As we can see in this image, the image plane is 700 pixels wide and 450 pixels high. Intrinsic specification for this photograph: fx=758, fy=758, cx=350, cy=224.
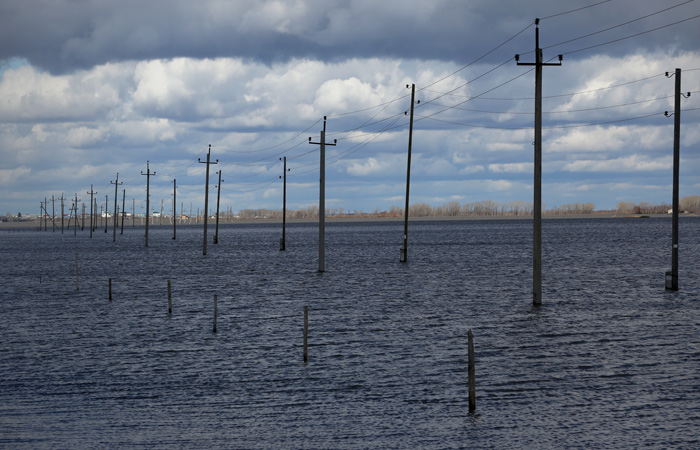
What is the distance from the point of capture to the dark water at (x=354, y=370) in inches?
616

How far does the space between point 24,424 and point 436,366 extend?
37.9 feet

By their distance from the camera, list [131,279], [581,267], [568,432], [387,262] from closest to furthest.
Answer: [568,432] < [131,279] < [581,267] < [387,262]

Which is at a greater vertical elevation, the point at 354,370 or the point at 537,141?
the point at 537,141

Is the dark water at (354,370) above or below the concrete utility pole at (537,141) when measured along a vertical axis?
below

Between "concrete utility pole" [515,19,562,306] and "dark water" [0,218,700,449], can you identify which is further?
"concrete utility pole" [515,19,562,306]

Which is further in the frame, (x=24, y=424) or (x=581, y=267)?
(x=581, y=267)

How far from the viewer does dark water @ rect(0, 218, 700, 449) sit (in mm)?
15656

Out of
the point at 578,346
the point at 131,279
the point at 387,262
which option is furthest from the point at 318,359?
the point at 387,262

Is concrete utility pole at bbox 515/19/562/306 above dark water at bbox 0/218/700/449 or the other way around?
above

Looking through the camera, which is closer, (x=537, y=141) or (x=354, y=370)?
(x=354, y=370)

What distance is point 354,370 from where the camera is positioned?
73.7ft

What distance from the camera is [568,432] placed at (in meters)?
15.5

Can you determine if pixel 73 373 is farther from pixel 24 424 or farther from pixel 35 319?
pixel 35 319

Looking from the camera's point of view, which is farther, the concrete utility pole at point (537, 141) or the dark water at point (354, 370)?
the concrete utility pole at point (537, 141)
